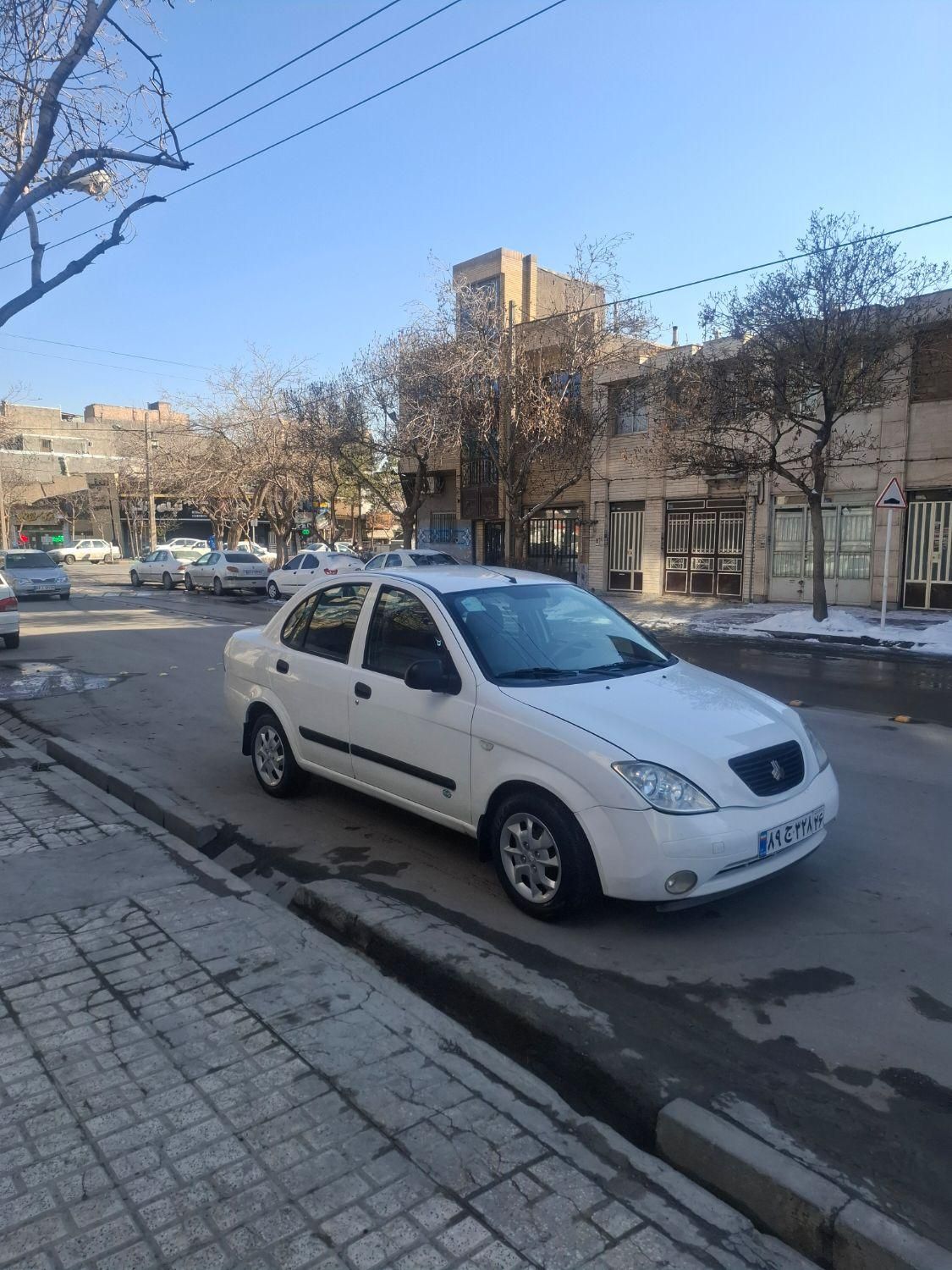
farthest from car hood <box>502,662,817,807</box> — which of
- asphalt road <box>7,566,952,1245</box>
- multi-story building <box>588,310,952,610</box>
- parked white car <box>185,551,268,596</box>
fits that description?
parked white car <box>185,551,268,596</box>

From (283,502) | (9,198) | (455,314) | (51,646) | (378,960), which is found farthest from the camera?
(283,502)

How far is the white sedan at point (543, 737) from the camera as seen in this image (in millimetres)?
3914

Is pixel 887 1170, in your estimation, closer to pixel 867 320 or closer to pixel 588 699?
pixel 588 699

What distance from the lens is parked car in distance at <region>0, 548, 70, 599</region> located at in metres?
26.3

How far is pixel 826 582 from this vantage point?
22.5m

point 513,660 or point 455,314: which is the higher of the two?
point 455,314

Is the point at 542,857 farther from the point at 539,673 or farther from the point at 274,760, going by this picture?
the point at 274,760

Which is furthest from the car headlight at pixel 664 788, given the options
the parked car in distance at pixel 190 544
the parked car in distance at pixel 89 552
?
the parked car in distance at pixel 89 552

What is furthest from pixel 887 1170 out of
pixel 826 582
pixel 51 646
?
pixel 826 582

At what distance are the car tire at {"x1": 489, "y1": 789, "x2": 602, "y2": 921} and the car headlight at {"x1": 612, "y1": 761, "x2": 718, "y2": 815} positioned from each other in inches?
13.9

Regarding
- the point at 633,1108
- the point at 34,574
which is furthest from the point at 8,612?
the point at 633,1108

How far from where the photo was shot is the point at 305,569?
84.4 ft

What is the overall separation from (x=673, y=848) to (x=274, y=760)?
332 centimetres

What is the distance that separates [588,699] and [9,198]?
293 inches
